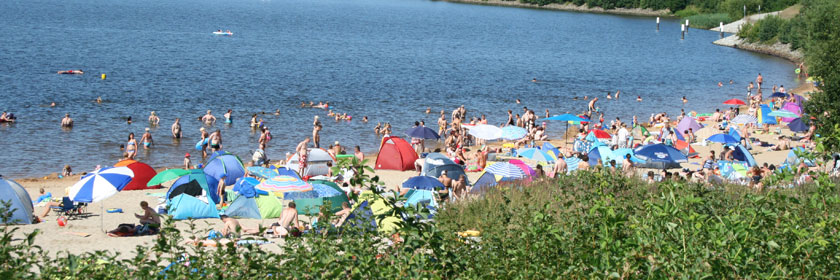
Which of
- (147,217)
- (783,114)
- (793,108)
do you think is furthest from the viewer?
(793,108)

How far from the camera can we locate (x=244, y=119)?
3503 cm

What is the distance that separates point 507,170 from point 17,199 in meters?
10.7

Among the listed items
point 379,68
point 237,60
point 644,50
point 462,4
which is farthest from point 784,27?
point 462,4

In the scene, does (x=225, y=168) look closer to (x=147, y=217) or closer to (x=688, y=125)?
(x=147, y=217)

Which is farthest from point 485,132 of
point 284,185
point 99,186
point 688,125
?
point 99,186

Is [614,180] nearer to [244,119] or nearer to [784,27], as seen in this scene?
[244,119]

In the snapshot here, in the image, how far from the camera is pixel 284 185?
17.5 m

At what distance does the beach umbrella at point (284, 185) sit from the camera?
17409 millimetres

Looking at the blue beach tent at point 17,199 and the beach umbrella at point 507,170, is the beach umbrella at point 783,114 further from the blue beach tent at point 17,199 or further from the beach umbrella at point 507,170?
the blue beach tent at point 17,199

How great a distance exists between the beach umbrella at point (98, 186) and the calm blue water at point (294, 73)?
9.46 meters

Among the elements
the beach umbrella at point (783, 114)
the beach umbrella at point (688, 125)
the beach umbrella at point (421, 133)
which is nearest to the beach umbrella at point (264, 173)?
the beach umbrella at point (421, 133)

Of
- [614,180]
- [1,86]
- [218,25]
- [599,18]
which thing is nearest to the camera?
[614,180]

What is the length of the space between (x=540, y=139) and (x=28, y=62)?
3517 centimetres

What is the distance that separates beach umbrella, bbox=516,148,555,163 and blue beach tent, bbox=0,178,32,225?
13832 millimetres
